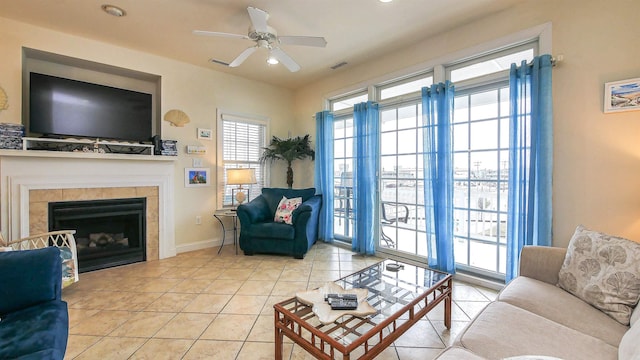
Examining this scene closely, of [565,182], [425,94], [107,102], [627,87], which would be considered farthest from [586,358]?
[107,102]

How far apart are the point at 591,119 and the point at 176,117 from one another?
4577 millimetres

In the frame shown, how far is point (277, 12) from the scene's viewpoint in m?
2.58

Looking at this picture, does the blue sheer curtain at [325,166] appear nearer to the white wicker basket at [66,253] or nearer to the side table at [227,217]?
the side table at [227,217]

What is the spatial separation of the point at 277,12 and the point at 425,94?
1.81 metres

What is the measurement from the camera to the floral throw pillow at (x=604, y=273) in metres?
1.37

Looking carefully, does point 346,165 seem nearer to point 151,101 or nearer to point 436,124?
point 436,124

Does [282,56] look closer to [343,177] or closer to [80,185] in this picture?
[343,177]

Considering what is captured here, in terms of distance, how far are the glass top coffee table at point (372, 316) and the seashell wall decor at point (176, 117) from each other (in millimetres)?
3144

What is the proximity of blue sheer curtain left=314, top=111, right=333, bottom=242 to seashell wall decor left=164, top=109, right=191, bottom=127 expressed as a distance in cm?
202

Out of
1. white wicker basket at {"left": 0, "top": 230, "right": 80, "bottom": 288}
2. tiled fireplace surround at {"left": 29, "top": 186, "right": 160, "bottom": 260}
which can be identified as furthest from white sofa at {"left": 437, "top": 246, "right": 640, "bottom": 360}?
tiled fireplace surround at {"left": 29, "top": 186, "right": 160, "bottom": 260}

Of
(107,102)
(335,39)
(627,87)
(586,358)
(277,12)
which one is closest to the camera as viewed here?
(586,358)

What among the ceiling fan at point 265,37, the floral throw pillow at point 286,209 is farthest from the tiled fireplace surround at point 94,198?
the ceiling fan at point 265,37

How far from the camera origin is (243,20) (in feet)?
9.08

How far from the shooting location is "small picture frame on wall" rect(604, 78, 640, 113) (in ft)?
6.39
